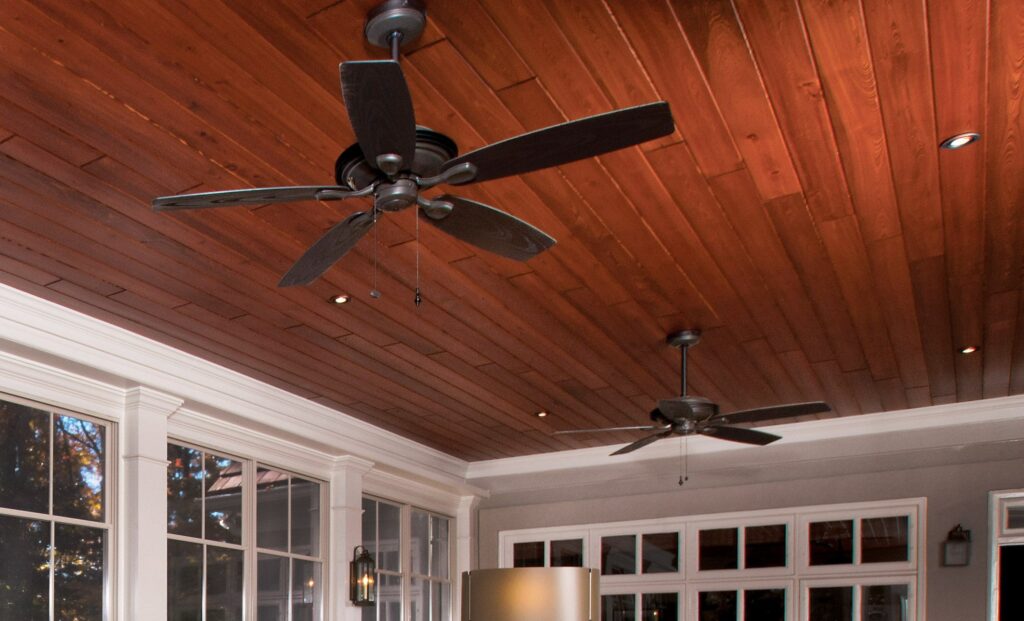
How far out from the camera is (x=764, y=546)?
6953 millimetres

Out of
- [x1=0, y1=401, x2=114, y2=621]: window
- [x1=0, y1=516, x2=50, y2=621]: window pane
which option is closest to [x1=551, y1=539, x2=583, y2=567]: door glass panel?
[x1=0, y1=401, x2=114, y2=621]: window

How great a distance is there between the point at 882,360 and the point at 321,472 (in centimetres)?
369

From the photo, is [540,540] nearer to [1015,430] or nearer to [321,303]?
[1015,430]

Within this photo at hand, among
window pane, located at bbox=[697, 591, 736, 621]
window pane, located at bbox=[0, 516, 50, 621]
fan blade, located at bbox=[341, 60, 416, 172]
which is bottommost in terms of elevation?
window pane, located at bbox=[697, 591, 736, 621]

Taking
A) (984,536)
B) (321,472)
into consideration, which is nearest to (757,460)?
(984,536)

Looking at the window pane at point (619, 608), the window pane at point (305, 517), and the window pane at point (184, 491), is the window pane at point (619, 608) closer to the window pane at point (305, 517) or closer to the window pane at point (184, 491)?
the window pane at point (305, 517)

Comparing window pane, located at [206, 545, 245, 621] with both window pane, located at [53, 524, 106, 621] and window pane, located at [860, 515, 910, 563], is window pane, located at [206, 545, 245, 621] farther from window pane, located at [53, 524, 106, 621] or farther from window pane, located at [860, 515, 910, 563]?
window pane, located at [860, 515, 910, 563]

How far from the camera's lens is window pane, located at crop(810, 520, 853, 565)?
667 cm

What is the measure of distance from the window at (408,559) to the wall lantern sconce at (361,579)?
0.43 metres

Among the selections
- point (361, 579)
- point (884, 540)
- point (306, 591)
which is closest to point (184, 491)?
point (306, 591)

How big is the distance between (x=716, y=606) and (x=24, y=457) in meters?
4.89

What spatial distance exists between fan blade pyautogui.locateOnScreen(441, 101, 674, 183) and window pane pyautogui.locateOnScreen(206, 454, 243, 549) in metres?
3.82

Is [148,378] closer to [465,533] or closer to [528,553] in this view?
[465,533]

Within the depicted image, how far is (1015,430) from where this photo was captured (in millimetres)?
6086
